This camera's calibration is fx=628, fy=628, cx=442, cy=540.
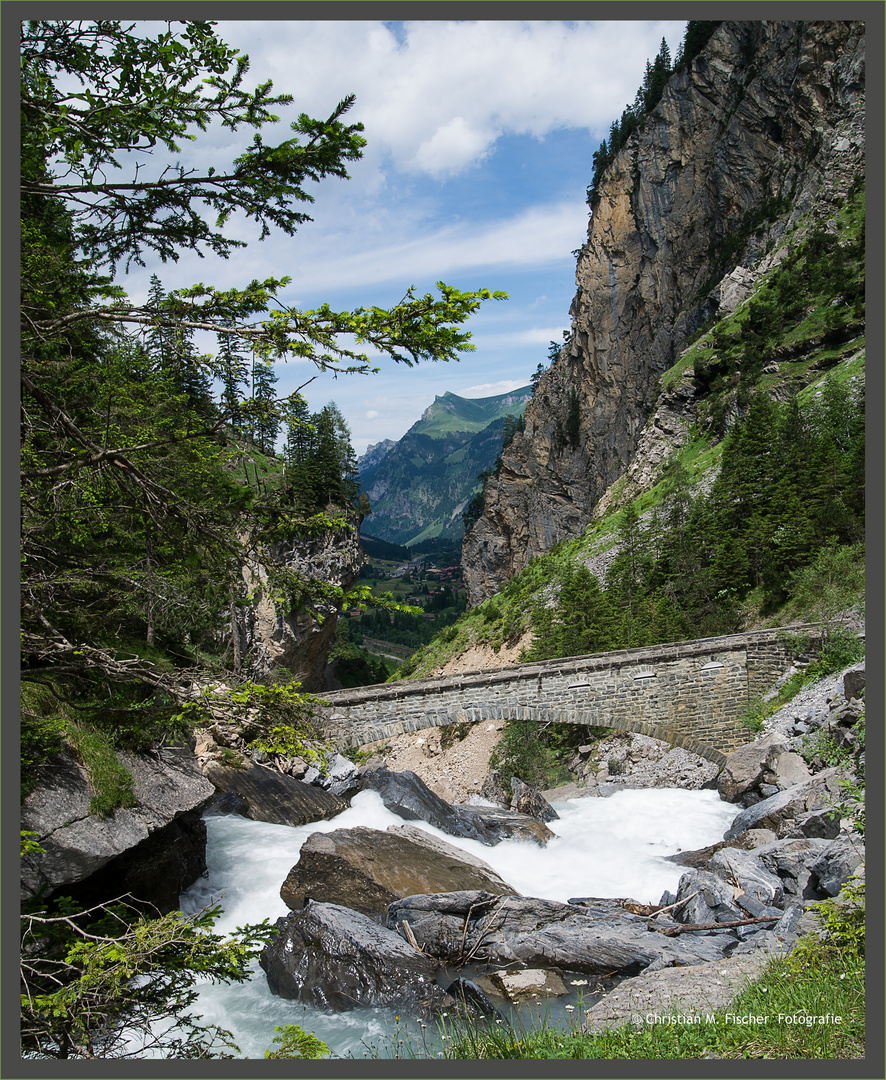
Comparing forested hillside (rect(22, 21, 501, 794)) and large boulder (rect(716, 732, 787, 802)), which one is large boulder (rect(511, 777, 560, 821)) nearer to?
large boulder (rect(716, 732, 787, 802))

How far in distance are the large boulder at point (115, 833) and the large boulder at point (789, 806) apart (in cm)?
1240

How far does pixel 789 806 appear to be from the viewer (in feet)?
48.1

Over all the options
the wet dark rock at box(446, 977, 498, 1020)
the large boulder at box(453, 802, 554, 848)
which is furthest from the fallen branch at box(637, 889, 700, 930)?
the large boulder at box(453, 802, 554, 848)

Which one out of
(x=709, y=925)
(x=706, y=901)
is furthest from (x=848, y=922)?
(x=706, y=901)

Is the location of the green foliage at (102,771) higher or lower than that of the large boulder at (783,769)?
higher

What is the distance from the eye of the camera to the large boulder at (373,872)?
1156 centimetres

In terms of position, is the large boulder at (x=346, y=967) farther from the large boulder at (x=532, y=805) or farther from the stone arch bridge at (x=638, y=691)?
the stone arch bridge at (x=638, y=691)

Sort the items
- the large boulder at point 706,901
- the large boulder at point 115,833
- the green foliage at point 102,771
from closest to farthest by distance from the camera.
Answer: the large boulder at point 115,833, the green foliage at point 102,771, the large boulder at point 706,901

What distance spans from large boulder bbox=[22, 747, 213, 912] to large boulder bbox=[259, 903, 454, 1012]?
2146mm

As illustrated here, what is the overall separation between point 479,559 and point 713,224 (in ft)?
163

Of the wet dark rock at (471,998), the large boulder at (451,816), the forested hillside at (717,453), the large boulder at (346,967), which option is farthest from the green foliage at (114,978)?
the forested hillside at (717,453)

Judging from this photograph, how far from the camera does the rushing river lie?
27.5 feet

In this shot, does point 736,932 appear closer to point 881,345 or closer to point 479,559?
point 881,345

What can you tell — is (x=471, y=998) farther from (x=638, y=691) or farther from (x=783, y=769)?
(x=638, y=691)
